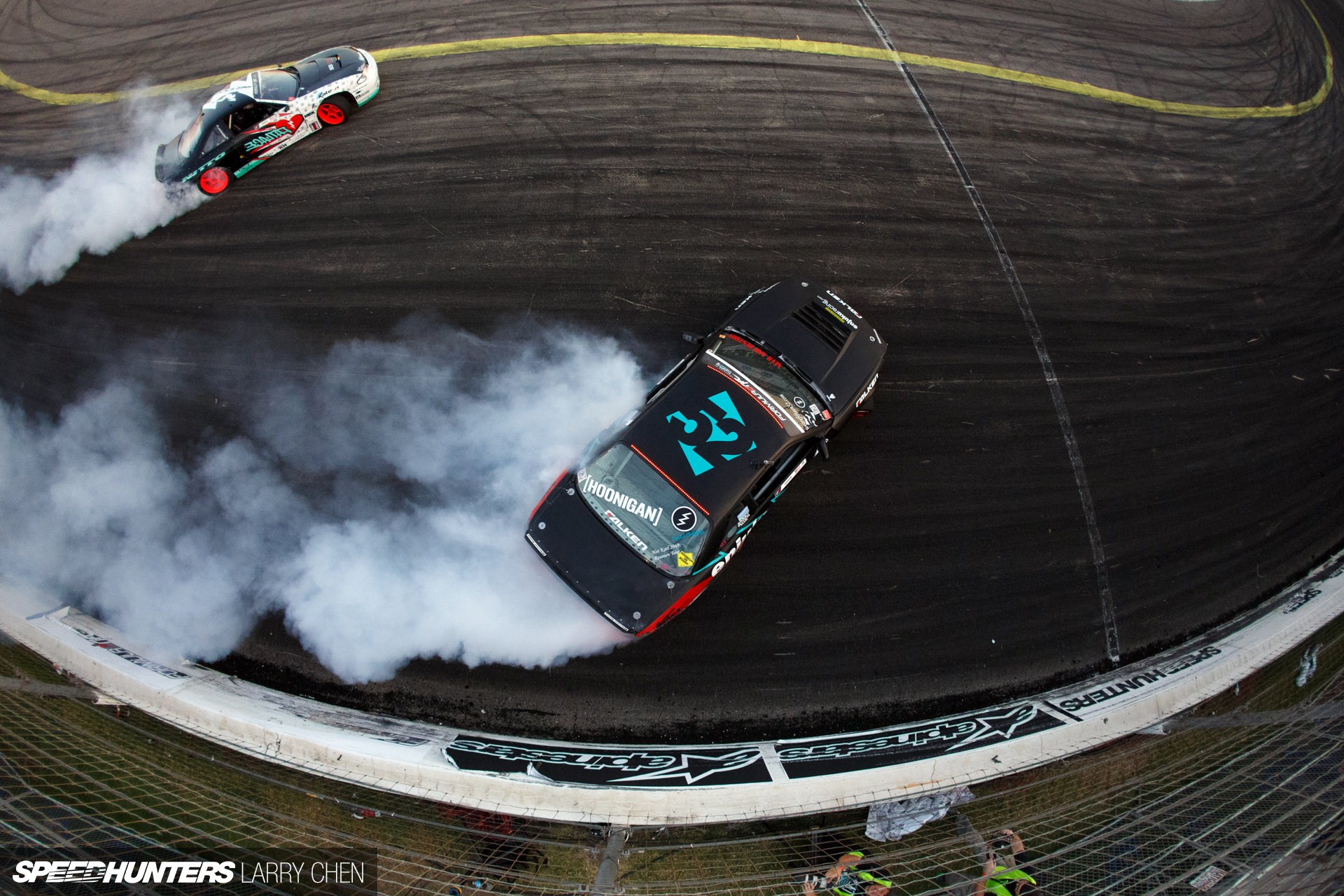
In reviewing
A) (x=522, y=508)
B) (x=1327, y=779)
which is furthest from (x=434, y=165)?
(x=1327, y=779)

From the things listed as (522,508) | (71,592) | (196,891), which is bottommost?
(196,891)

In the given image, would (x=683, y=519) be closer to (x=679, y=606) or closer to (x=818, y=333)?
(x=679, y=606)

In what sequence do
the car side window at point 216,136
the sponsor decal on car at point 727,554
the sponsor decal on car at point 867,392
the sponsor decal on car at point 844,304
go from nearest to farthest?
the sponsor decal on car at point 727,554, the sponsor decal on car at point 867,392, the sponsor decal on car at point 844,304, the car side window at point 216,136

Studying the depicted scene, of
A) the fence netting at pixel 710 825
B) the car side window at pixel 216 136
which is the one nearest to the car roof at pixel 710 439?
the fence netting at pixel 710 825

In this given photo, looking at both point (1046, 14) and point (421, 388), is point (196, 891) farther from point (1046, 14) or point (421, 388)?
point (1046, 14)

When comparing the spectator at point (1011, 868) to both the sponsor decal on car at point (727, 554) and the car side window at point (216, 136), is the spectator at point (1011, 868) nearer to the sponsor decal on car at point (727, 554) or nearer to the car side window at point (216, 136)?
the sponsor decal on car at point (727, 554)

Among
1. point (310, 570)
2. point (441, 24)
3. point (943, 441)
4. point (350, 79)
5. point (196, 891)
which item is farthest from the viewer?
point (441, 24)
